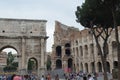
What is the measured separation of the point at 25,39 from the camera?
49125mm

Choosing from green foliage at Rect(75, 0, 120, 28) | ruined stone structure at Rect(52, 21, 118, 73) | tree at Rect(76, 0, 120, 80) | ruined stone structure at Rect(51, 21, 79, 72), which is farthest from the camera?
ruined stone structure at Rect(51, 21, 79, 72)

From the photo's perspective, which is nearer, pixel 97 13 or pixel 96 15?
pixel 97 13

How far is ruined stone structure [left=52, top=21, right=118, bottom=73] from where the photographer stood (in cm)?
5884

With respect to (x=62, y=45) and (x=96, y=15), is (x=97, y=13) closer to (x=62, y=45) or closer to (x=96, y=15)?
(x=96, y=15)

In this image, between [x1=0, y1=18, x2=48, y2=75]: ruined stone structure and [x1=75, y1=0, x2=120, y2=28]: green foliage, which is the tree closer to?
[x1=75, y1=0, x2=120, y2=28]: green foliage

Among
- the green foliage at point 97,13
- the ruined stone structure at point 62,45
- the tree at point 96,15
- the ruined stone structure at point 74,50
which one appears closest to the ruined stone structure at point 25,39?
the ruined stone structure at point 74,50

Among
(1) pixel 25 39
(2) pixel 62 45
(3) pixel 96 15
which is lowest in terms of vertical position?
(3) pixel 96 15

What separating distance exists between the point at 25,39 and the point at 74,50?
688 inches

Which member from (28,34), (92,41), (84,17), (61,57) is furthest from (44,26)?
(84,17)

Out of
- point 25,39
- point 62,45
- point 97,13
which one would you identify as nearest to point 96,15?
point 97,13

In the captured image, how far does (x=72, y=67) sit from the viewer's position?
6638cm

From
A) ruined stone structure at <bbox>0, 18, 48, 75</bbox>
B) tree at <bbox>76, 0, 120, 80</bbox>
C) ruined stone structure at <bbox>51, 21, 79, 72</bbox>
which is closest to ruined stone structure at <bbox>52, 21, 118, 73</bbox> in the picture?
ruined stone structure at <bbox>51, 21, 79, 72</bbox>

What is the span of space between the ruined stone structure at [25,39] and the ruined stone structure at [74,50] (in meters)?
11.8

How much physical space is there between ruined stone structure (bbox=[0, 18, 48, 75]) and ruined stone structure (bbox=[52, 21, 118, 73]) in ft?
38.7
